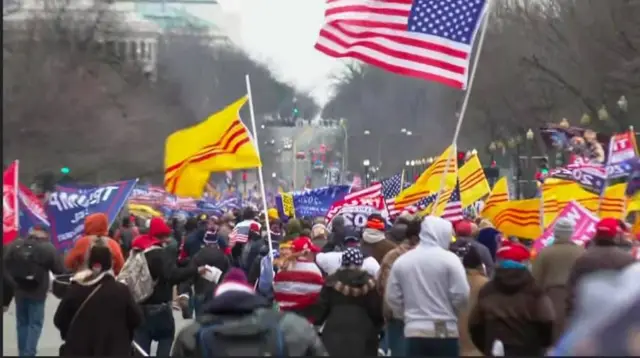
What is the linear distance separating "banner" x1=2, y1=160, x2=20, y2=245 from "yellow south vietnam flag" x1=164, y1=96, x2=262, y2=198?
1.83 m

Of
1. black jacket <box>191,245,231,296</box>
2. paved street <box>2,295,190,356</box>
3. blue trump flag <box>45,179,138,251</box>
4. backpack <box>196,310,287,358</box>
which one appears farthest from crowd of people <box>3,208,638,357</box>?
blue trump flag <box>45,179,138,251</box>

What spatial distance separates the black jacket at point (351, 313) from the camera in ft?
31.8

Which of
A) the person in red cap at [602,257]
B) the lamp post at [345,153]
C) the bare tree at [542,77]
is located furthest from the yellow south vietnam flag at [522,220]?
the lamp post at [345,153]

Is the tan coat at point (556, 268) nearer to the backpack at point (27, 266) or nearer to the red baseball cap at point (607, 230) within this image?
the red baseball cap at point (607, 230)

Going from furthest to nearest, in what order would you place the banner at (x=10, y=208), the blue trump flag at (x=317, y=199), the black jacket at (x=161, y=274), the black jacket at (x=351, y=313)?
1. the blue trump flag at (x=317, y=199)
2. the banner at (x=10, y=208)
3. the black jacket at (x=161, y=274)
4. the black jacket at (x=351, y=313)

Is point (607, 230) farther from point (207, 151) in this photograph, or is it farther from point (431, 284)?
point (207, 151)

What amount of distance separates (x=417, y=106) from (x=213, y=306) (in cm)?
8190

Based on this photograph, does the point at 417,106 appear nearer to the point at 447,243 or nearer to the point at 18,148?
the point at 18,148

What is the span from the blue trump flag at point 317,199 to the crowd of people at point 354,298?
13.7 metres

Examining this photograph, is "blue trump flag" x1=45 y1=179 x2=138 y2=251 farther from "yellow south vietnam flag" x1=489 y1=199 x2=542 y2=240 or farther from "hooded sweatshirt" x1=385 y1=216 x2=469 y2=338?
"hooded sweatshirt" x1=385 y1=216 x2=469 y2=338

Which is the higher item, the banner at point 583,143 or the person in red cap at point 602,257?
the person in red cap at point 602,257

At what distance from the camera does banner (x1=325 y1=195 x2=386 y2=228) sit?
19.5m

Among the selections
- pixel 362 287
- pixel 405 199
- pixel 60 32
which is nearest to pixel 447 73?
pixel 362 287

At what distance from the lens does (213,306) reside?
6.53 meters
